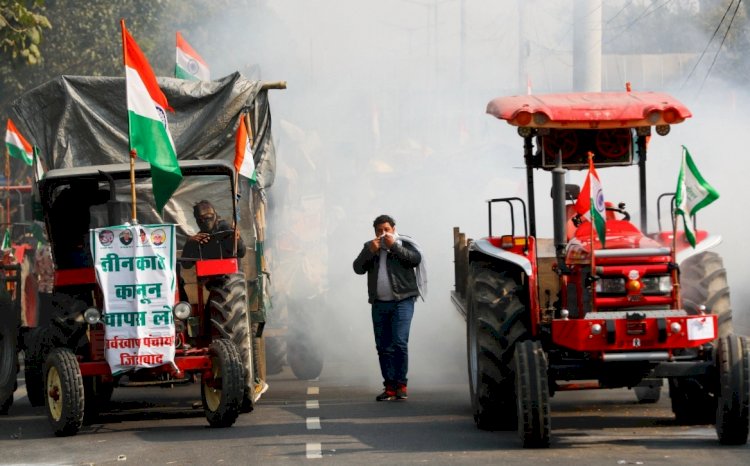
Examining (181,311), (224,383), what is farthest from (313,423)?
(181,311)

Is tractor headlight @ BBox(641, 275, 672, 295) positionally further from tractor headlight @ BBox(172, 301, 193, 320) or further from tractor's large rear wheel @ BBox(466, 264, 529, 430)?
tractor headlight @ BBox(172, 301, 193, 320)

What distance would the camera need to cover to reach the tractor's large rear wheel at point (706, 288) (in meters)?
12.1

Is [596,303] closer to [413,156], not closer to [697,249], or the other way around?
[697,249]

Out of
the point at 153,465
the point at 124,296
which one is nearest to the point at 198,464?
the point at 153,465

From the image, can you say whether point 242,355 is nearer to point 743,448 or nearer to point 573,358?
point 573,358

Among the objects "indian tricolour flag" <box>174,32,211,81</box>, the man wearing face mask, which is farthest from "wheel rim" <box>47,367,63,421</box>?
"indian tricolour flag" <box>174,32,211,81</box>

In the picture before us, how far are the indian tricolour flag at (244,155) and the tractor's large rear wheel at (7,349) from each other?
111 inches

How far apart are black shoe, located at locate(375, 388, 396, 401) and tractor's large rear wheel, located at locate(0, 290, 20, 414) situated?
365 centimetres

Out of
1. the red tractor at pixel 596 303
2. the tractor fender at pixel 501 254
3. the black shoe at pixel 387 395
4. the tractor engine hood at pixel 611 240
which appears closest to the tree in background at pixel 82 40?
the black shoe at pixel 387 395

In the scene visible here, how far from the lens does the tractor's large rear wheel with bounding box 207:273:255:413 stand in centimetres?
1375

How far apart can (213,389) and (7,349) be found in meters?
3.27

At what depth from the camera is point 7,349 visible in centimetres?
1569

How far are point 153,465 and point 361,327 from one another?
11071 mm

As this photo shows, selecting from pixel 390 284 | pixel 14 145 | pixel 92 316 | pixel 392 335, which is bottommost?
pixel 392 335
